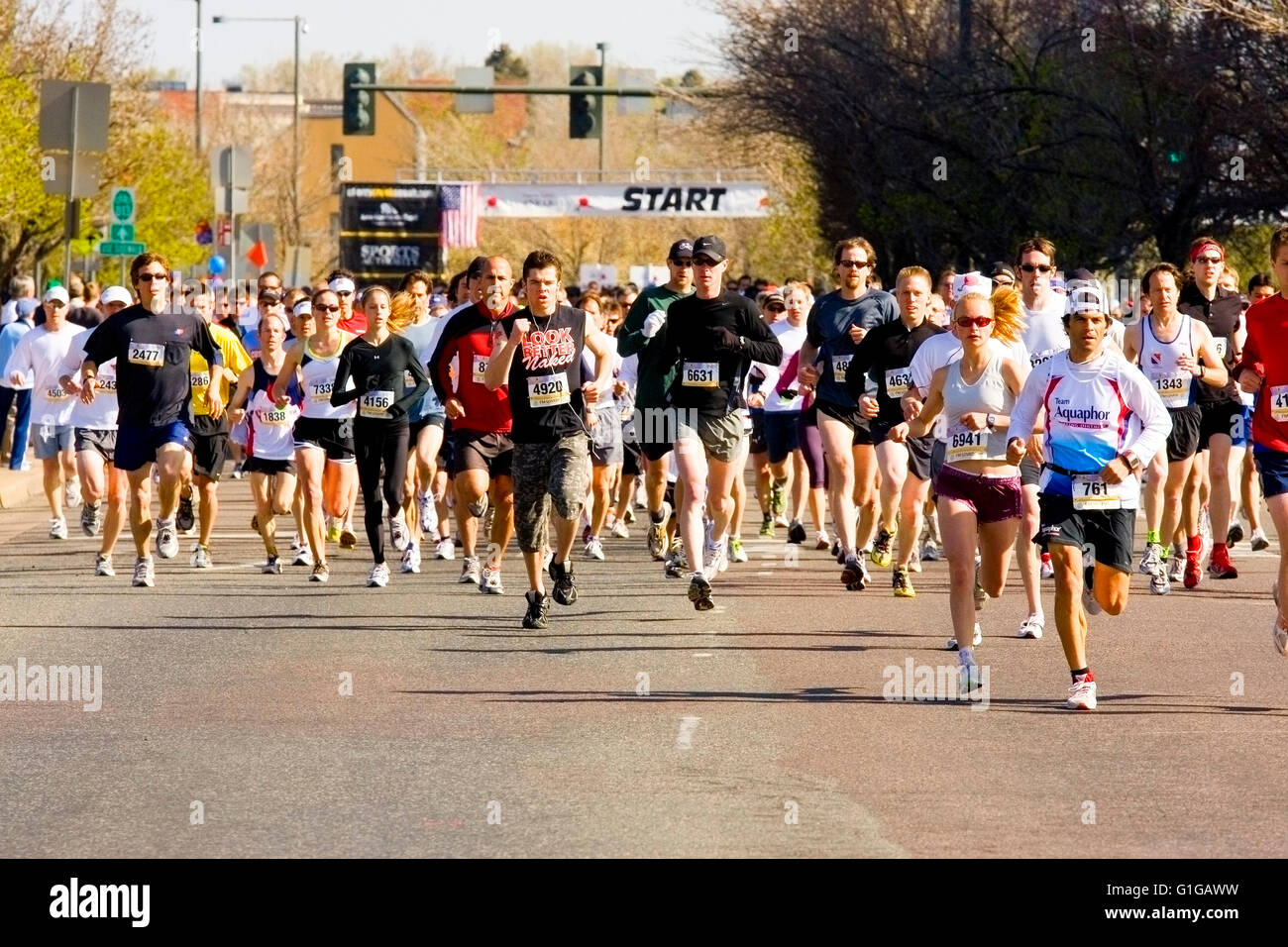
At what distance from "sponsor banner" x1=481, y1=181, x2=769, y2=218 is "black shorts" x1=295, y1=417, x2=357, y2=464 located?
136ft

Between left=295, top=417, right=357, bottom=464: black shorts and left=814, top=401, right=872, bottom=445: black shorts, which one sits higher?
left=814, top=401, right=872, bottom=445: black shorts

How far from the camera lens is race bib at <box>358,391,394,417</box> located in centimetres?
1560

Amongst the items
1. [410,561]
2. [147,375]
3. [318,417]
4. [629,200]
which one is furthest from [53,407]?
[629,200]

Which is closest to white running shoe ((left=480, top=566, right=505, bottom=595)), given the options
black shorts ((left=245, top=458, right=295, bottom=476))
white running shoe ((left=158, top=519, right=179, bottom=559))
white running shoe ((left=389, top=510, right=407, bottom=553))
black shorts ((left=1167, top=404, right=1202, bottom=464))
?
white running shoe ((left=389, top=510, right=407, bottom=553))

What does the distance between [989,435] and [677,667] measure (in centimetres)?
188

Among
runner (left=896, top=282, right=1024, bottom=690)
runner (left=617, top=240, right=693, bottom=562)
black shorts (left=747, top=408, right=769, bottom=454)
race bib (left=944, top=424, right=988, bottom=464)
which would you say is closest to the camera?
runner (left=896, top=282, right=1024, bottom=690)

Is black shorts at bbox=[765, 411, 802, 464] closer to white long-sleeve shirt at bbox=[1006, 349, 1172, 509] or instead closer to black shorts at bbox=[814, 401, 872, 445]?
black shorts at bbox=[814, 401, 872, 445]

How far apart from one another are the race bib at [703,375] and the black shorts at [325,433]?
315cm

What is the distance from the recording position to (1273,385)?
11.1 meters

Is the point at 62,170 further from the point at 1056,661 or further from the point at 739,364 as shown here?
the point at 1056,661

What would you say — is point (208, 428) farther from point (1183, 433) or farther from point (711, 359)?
point (1183, 433)

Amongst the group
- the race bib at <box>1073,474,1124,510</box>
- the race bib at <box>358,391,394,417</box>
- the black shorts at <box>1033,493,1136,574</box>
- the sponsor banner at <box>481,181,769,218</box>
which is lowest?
the black shorts at <box>1033,493,1136,574</box>

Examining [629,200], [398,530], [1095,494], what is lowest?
[398,530]

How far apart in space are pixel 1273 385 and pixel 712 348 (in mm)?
3868
